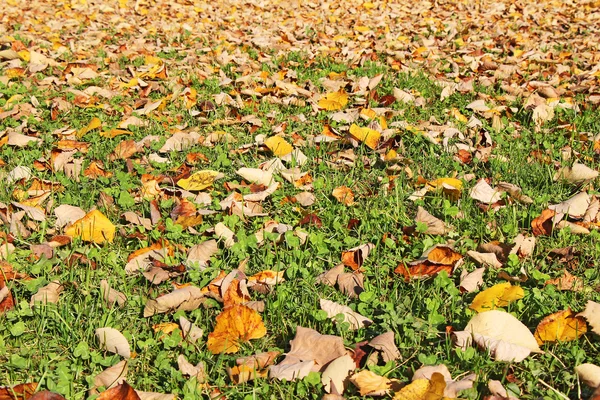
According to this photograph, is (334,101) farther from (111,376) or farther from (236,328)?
(111,376)

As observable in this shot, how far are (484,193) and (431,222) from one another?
38 centimetres

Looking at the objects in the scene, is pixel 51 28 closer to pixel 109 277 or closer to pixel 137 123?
pixel 137 123

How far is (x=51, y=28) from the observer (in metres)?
6.55

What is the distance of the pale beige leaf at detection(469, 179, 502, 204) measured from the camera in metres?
3.00

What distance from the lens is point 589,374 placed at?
1.95m

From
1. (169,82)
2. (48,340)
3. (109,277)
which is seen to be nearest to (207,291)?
(109,277)

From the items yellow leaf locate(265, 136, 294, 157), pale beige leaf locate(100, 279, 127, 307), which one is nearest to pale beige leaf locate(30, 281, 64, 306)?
pale beige leaf locate(100, 279, 127, 307)

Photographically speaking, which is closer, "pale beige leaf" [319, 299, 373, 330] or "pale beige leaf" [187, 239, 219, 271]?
"pale beige leaf" [319, 299, 373, 330]

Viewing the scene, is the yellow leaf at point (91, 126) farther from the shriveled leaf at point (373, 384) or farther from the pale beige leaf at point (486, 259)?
the shriveled leaf at point (373, 384)

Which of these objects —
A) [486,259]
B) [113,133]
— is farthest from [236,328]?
[113,133]

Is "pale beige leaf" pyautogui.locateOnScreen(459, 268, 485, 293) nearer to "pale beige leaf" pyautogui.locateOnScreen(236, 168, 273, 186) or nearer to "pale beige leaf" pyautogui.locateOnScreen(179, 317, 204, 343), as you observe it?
"pale beige leaf" pyautogui.locateOnScreen(179, 317, 204, 343)

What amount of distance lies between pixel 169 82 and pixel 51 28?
2.55 m

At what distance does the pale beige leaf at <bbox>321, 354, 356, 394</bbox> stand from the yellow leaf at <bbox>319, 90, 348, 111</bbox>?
241 centimetres

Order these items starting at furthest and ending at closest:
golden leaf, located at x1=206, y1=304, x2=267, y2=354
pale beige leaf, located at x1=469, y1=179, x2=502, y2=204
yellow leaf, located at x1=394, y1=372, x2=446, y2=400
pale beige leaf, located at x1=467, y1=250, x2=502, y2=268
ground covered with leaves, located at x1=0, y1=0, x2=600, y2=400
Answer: pale beige leaf, located at x1=469, y1=179, x2=502, y2=204 → pale beige leaf, located at x1=467, y1=250, x2=502, y2=268 → golden leaf, located at x1=206, y1=304, x2=267, y2=354 → ground covered with leaves, located at x1=0, y1=0, x2=600, y2=400 → yellow leaf, located at x1=394, y1=372, x2=446, y2=400
